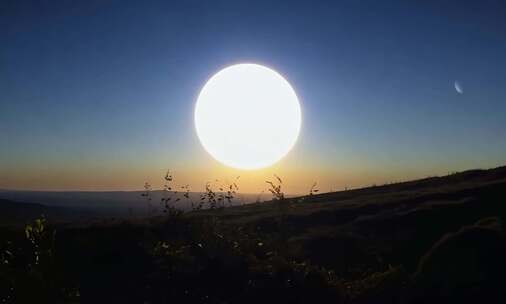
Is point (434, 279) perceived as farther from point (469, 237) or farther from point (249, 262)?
point (249, 262)

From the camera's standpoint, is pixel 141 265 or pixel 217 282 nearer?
pixel 217 282

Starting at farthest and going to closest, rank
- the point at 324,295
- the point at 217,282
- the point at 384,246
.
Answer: the point at 384,246, the point at 217,282, the point at 324,295

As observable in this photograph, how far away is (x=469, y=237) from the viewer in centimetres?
1477

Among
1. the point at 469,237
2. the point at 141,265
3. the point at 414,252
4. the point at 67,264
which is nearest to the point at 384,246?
the point at 414,252

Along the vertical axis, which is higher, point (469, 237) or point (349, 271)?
point (469, 237)

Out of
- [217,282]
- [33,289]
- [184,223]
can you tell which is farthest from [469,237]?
[33,289]

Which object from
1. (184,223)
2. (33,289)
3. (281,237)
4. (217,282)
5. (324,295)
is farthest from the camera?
(281,237)

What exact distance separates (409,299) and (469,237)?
308 centimetres

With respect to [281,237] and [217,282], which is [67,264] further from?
[281,237]

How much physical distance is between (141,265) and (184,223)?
3127mm

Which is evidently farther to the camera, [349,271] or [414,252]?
[414,252]

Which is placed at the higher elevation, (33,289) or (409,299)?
(33,289)

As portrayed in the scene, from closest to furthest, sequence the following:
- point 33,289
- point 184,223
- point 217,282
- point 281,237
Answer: point 33,289
point 217,282
point 184,223
point 281,237

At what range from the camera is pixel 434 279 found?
44.3ft
